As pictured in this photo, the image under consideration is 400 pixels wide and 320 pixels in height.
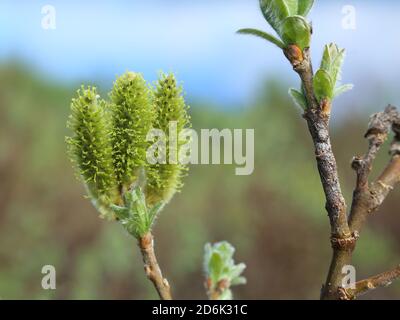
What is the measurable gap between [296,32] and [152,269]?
0.43 meters

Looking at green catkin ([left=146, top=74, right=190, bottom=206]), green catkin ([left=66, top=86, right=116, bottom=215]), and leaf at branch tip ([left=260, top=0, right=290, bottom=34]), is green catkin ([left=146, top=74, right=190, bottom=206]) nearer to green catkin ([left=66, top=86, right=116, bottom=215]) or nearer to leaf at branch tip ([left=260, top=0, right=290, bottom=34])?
green catkin ([left=66, top=86, right=116, bottom=215])

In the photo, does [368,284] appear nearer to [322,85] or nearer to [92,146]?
[322,85]

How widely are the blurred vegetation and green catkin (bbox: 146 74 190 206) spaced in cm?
366

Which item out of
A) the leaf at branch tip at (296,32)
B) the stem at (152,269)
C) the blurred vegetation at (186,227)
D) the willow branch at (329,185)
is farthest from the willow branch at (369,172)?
the blurred vegetation at (186,227)

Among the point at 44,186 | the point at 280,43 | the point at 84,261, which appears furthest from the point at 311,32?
the point at 44,186

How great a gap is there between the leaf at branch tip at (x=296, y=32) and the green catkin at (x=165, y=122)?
0.23m

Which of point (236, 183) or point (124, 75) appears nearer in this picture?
point (124, 75)

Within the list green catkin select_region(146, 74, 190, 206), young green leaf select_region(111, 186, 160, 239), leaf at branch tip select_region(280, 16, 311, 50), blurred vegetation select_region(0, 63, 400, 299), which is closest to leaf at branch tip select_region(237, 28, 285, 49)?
leaf at branch tip select_region(280, 16, 311, 50)

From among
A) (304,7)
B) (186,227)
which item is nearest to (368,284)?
(304,7)

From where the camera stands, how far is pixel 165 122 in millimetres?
1036

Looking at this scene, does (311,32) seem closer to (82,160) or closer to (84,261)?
(82,160)

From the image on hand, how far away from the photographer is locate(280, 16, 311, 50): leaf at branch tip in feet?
2.70
